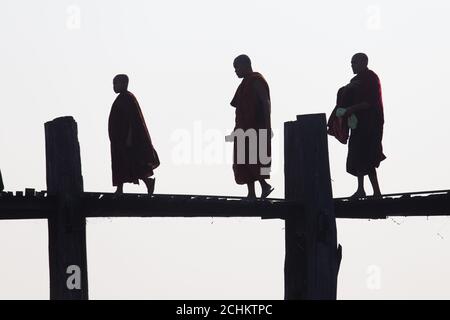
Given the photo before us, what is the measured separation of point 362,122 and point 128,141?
2.28m

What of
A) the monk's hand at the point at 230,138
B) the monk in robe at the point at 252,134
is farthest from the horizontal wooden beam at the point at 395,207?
the monk's hand at the point at 230,138

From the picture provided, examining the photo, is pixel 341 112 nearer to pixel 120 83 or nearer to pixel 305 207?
pixel 305 207

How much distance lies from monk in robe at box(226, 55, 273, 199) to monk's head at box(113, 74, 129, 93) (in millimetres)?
1205

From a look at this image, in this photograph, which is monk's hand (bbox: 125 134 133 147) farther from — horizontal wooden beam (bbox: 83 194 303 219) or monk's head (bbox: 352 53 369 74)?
monk's head (bbox: 352 53 369 74)

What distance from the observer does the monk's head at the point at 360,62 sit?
13516mm

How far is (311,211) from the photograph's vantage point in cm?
1257

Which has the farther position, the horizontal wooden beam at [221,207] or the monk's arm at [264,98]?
the monk's arm at [264,98]

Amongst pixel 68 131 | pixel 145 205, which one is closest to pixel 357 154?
pixel 145 205

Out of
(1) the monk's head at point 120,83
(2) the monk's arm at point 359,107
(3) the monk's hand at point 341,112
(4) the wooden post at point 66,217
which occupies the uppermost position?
(1) the monk's head at point 120,83

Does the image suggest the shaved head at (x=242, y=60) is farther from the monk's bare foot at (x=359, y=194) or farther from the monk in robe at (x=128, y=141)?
the monk's bare foot at (x=359, y=194)

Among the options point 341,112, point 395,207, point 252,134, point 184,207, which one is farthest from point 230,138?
point 395,207

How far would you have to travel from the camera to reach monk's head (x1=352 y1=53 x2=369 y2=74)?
13.5 meters

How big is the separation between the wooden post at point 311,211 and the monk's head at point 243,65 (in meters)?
1.08
